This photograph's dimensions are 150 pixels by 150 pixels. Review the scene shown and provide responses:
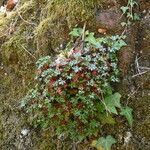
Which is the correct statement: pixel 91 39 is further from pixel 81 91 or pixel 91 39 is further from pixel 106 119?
pixel 106 119

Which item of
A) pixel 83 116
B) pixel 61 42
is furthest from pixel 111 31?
pixel 83 116

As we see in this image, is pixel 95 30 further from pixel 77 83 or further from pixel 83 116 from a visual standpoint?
pixel 83 116

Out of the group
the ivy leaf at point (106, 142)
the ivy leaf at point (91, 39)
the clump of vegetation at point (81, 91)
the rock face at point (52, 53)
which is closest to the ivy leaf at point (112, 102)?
the clump of vegetation at point (81, 91)

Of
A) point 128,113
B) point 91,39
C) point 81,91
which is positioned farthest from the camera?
point 91,39

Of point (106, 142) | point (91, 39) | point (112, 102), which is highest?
point (91, 39)

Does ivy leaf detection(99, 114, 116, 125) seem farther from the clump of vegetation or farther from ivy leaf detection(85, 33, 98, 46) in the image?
ivy leaf detection(85, 33, 98, 46)

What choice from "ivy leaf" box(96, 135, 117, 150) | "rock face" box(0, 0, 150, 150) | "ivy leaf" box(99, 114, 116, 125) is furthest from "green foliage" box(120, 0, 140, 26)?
"ivy leaf" box(96, 135, 117, 150)

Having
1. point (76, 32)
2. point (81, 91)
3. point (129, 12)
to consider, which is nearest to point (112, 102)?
point (81, 91)
